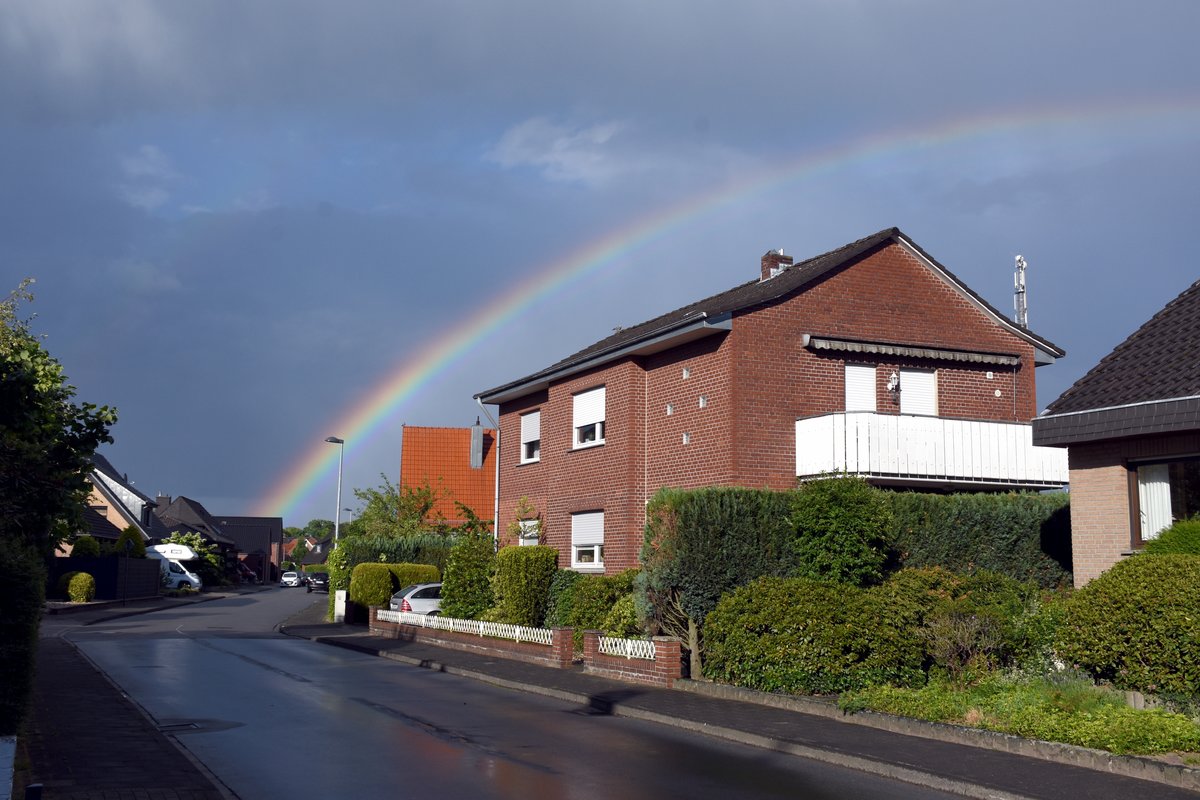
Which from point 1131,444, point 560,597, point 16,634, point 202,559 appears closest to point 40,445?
point 16,634

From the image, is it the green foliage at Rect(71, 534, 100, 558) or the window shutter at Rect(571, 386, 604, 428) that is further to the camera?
the green foliage at Rect(71, 534, 100, 558)

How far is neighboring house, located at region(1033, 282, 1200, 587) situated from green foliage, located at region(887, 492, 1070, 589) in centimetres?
A: 294

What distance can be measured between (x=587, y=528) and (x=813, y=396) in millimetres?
6809

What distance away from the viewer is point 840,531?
17.5 m

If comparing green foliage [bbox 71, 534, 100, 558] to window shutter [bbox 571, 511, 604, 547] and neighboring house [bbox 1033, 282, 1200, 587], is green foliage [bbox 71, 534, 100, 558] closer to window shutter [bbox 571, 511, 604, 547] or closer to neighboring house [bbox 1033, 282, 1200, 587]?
window shutter [bbox 571, 511, 604, 547]

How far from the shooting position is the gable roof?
23000 millimetres

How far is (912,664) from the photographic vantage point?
15.5 meters

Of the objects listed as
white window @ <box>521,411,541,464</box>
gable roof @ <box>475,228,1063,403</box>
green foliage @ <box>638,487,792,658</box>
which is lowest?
green foliage @ <box>638,487,792,658</box>

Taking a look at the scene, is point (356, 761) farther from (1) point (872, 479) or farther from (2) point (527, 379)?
(2) point (527, 379)

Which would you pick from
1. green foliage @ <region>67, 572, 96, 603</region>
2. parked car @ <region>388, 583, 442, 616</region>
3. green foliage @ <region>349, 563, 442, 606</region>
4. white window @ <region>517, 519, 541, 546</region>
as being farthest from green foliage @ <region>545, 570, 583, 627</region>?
green foliage @ <region>67, 572, 96, 603</region>

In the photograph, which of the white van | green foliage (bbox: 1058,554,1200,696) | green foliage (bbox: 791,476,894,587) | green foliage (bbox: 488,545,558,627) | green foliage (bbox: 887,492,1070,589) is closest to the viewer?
green foliage (bbox: 1058,554,1200,696)

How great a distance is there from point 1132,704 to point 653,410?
14182 millimetres

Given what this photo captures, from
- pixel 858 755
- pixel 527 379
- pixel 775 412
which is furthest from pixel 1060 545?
pixel 527 379

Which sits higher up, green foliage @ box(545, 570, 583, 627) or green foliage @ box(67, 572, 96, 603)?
green foliage @ box(545, 570, 583, 627)
